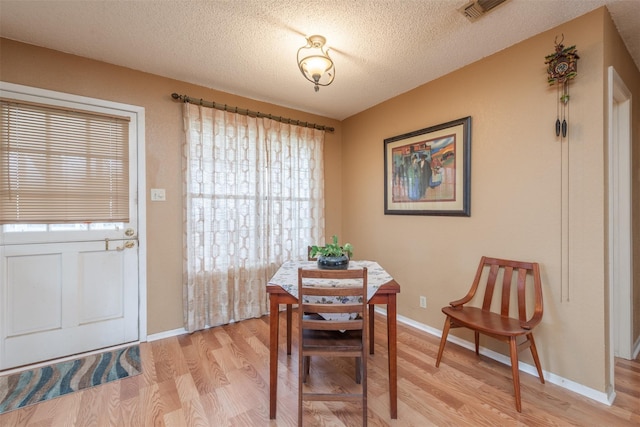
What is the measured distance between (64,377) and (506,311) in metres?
3.31

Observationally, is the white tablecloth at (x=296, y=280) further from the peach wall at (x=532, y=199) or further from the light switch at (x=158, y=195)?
the light switch at (x=158, y=195)

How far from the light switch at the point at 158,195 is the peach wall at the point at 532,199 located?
246cm

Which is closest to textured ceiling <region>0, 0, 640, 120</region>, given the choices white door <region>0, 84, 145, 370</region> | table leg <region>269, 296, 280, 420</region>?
white door <region>0, 84, 145, 370</region>

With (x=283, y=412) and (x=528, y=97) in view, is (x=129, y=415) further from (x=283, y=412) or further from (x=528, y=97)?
(x=528, y=97)

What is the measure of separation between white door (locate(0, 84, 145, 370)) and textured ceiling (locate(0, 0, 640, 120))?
1.71 feet

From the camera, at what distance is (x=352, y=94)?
306 cm

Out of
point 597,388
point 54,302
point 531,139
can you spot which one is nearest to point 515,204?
point 531,139

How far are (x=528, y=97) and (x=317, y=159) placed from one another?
222cm

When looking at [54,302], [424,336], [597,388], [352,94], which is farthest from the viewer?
[352,94]

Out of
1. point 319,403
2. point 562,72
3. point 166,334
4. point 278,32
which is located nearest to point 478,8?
point 562,72

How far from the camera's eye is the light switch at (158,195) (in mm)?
2582

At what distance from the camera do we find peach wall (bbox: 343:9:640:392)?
5.83 feet

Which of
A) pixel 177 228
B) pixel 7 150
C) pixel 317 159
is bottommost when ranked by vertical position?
pixel 177 228

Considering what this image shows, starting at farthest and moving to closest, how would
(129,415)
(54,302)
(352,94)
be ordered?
(352,94), (54,302), (129,415)
